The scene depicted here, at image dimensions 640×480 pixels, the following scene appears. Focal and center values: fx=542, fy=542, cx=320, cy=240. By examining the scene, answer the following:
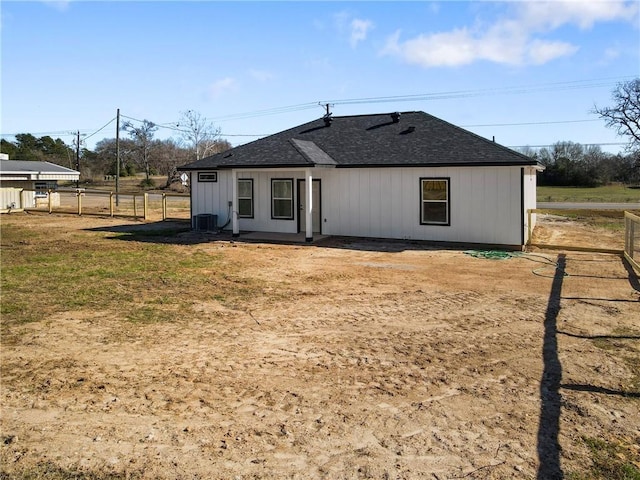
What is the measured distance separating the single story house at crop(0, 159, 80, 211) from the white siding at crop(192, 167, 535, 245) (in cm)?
1737

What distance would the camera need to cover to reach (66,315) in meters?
8.54

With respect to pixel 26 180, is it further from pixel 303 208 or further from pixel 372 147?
pixel 372 147

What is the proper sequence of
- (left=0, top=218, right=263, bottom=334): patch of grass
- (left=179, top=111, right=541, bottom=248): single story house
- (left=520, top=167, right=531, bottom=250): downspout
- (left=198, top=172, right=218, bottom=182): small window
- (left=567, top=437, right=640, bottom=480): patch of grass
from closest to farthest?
1. (left=567, top=437, right=640, bottom=480): patch of grass
2. (left=0, top=218, right=263, bottom=334): patch of grass
3. (left=520, top=167, right=531, bottom=250): downspout
4. (left=179, top=111, right=541, bottom=248): single story house
5. (left=198, top=172, right=218, bottom=182): small window

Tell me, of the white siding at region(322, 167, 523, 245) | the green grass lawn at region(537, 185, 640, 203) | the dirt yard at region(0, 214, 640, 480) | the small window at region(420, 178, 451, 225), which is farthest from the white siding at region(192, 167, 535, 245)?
the green grass lawn at region(537, 185, 640, 203)

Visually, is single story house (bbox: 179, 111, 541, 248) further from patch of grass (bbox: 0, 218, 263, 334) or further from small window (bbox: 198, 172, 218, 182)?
Answer: patch of grass (bbox: 0, 218, 263, 334)

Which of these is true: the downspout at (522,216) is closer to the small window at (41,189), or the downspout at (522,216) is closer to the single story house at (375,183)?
the single story house at (375,183)

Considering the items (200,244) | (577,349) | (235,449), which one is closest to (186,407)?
(235,449)

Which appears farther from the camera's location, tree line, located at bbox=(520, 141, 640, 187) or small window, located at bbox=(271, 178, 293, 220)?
tree line, located at bbox=(520, 141, 640, 187)

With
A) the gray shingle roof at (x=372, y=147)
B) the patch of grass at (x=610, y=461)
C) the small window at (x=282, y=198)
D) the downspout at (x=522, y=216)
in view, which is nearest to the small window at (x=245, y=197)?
the small window at (x=282, y=198)

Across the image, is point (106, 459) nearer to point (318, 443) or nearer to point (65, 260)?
point (318, 443)

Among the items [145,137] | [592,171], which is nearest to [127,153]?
[145,137]

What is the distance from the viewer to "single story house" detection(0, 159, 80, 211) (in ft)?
105

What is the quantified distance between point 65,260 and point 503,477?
12746 mm

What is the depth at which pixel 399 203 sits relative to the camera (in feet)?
58.4
